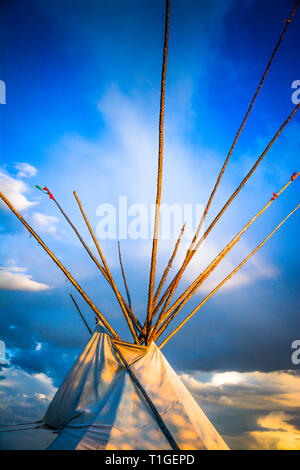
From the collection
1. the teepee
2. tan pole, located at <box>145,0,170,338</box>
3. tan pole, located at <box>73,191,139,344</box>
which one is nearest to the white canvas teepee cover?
the teepee

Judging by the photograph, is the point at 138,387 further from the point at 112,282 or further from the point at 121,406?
the point at 112,282

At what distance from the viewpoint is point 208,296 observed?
5199mm

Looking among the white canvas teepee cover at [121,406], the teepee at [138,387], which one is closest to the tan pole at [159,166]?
the teepee at [138,387]

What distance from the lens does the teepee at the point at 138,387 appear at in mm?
3299

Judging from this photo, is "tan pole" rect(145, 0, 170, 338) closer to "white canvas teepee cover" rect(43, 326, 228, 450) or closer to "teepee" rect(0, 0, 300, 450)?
"teepee" rect(0, 0, 300, 450)

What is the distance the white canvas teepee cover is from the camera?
→ 326cm

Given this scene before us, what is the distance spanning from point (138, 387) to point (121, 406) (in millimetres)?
350

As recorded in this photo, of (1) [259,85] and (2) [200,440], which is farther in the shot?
(1) [259,85]

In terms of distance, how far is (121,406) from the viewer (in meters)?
3.54

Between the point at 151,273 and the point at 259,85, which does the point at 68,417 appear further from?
the point at 259,85

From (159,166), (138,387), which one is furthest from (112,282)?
(159,166)
